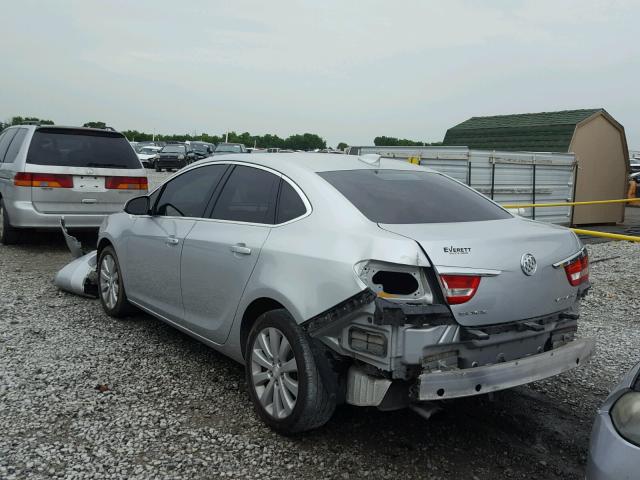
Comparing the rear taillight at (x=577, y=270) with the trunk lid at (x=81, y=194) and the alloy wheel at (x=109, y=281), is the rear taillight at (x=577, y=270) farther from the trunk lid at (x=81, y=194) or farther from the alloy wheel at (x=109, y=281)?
the trunk lid at (x=81, y=194)

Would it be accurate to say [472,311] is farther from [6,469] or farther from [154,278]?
[154,278]

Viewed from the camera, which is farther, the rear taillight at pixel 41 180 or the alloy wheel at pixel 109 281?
the rear taillight at pixel 41 180

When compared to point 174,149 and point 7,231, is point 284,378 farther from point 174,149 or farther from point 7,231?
point 174,149

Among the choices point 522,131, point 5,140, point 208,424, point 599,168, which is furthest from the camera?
point 522,131

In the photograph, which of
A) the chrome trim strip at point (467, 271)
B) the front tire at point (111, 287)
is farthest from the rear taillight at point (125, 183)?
the chrome trim strip at point (467, 271)

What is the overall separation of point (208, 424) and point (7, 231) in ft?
22.5

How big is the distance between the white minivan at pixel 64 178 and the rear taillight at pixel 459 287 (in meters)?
7.03

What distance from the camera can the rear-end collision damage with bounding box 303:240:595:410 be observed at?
2.76 meters

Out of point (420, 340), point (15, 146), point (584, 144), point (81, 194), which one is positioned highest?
point (584, 144)

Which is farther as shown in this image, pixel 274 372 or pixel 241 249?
pixel 241 249

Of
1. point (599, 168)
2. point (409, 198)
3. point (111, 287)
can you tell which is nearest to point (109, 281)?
point (111, 287)

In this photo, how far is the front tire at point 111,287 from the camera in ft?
17.6

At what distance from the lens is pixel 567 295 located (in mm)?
3279

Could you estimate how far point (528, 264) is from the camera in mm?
3043
